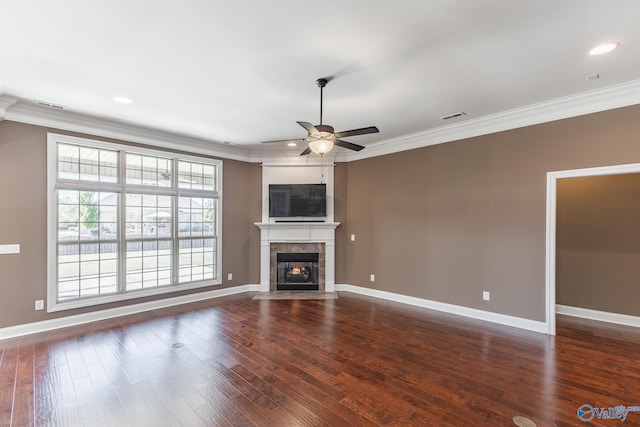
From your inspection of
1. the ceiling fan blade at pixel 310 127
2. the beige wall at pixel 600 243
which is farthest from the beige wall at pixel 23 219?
the beige wall at pixel 600 243

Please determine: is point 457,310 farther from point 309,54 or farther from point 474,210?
point 309,54

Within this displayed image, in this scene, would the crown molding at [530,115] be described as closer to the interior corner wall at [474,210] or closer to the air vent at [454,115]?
the interior corner wall at [474,210]

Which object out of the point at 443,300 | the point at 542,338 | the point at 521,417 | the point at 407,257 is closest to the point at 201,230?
the point at 407,257

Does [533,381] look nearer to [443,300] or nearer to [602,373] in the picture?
[602,373]

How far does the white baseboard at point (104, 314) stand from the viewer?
3738 mm

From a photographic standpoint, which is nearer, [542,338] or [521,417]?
[521,417]

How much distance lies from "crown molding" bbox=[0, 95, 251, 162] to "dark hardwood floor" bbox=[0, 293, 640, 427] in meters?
2.94

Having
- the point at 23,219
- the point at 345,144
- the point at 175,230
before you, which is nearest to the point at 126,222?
the point at 175,230

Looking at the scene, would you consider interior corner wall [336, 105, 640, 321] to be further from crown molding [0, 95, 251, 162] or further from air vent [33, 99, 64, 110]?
air vent [33, 99, 64, 110]

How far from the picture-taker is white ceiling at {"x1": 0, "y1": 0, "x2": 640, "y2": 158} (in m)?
2.07

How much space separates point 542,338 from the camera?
366cm

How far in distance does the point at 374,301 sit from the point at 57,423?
14.7ft

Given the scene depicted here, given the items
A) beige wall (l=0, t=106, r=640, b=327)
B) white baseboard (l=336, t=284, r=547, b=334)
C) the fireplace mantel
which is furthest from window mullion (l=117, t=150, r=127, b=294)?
white baseboard (l=336, t=284, r=547, b=334)

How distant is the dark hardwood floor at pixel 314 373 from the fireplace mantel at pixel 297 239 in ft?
5.74
